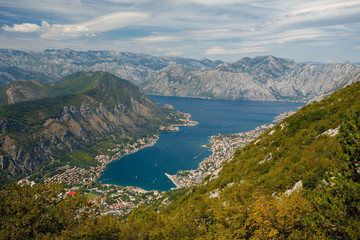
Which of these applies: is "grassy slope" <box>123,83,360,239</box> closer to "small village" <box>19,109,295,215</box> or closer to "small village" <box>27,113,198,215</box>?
"small village" <box>19,109,295,215</box>

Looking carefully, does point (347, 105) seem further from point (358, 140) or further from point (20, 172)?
point (20, 172)

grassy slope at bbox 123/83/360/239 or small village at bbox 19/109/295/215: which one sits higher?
grassy slope at bbox 123/83/360/239

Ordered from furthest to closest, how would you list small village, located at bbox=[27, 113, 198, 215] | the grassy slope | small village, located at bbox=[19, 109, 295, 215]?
1. small village, located at bbox=[19, 109, 295, 215]
2. small village, located at bbox=[27, 113, 198, 215]
3. the grassy slope

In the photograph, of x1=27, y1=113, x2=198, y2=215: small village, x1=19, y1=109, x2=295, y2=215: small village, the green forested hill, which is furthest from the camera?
x1=19, y1=109, x2=295, y2=215: small village

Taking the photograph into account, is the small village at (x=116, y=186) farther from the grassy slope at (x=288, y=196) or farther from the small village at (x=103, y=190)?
the grassy slope at (x=288, y=196)

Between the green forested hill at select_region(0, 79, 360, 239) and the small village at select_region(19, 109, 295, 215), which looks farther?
the small village at select_region(19, 109, 295, 215)

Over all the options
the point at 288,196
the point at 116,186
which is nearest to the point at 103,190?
the point at 116,186

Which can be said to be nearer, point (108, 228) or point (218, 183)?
point (108, 228)

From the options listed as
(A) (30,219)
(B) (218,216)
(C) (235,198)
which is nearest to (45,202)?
(A) (30,219)

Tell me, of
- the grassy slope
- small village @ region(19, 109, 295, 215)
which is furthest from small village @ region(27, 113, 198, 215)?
the grassy slope
